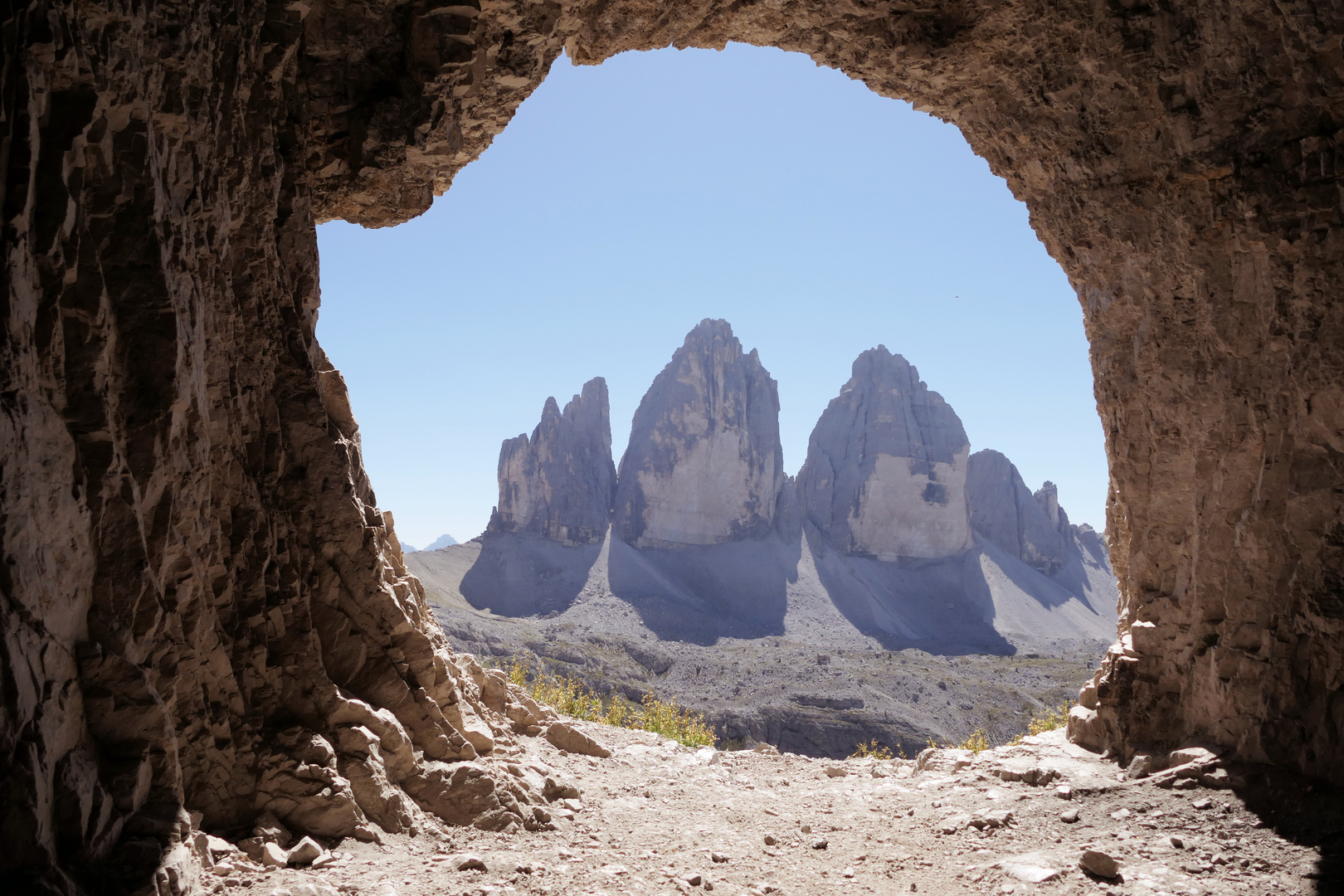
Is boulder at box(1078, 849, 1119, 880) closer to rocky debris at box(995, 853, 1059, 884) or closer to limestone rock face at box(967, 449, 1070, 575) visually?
rocky debris at box(995, 853, 1059, 884)

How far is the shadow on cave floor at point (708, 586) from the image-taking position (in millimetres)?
96625

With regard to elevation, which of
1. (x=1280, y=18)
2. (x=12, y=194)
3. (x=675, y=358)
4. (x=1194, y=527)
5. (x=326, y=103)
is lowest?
(x=1194, y=527)

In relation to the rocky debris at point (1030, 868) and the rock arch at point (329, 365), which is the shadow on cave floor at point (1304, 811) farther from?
the rocky debris at point (1030, 868)

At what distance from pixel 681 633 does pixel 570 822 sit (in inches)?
3334

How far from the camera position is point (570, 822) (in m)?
9.00

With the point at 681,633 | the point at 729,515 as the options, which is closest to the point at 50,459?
the point at 681,633

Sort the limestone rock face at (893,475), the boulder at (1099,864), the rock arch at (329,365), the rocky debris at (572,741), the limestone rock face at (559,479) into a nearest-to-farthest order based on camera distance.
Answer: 1. the rock arch at (329,365)
2. the boulder at (1099,864)
3. the rocky debris at (572,741)
4. the limestone rock face at (559,479)
5. the limestone rock face at (893,475)

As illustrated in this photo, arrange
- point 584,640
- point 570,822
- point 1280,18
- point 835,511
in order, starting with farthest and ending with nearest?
point 835,511 → point 584,640 → point 570,822 → point 1280,18

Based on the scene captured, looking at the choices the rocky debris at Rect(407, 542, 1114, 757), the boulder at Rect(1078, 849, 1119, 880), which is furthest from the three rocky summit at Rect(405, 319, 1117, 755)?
the boulder at Rect(1078, 849, 1119, 880)

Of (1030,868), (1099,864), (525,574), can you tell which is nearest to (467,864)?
(1030,868)

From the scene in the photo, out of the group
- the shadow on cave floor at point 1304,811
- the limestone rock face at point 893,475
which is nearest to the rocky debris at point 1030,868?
the shadow on cave floor at point 1304,811

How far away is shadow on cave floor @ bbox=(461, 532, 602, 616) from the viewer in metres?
99.3

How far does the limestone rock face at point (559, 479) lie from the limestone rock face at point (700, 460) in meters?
4.53

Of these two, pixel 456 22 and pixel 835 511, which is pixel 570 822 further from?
pixel 835 511
